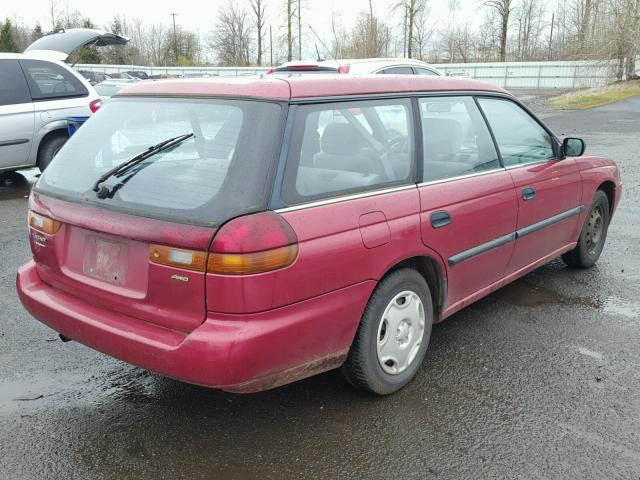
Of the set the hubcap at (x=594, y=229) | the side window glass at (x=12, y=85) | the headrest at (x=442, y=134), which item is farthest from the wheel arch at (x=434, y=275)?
the side window glass at (x=12, y=85)

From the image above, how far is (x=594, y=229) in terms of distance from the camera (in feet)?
17.1

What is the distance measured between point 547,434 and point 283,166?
1.79 metres

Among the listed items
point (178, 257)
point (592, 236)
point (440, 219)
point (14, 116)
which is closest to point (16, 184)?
point (14, 116)

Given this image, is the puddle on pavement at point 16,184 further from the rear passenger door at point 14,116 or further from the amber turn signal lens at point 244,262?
the amber turn signal lens at point 244,262

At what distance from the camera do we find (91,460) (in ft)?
8.86

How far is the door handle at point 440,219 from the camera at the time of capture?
3.24 m

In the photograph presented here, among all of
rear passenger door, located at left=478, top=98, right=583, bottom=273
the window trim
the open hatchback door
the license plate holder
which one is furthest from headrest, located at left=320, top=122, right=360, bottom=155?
the open hatchback door

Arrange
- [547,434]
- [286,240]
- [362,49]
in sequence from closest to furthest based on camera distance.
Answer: [286,240] < [547,434] < [362,49]

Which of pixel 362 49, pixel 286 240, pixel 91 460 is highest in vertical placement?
pixel 362 49

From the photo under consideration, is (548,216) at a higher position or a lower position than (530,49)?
lower

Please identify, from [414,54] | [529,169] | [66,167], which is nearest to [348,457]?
[66,167]

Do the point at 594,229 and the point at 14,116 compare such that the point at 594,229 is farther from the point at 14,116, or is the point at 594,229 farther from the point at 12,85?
the point at 12,85

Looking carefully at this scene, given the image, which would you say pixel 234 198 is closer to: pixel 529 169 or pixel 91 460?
pixel 91 460

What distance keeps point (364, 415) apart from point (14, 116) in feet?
23.8
